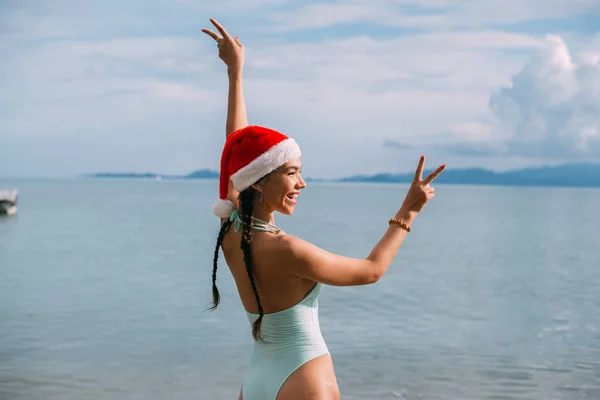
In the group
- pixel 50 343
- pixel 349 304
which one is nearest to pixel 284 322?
pixel 50 343

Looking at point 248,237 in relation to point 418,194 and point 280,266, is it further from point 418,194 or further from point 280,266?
point 418,194

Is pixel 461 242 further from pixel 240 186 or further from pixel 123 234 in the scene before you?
pixel 240 186

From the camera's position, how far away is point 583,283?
26453 millimetres

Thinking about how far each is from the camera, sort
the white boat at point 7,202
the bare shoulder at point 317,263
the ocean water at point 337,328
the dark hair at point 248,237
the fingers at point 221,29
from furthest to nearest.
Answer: the white boat at point 7,202
the ocean water at point 337,328
the fingers at point 221,29
the dark hair at point 248,237
the bare shoulder at point 317,263

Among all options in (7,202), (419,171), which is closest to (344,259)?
(419,171)

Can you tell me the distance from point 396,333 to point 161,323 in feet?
14.8

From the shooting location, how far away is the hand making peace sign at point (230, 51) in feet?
13.1

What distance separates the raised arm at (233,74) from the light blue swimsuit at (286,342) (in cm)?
77

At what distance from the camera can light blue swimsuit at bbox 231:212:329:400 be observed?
3270mm

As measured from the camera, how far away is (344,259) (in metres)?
3.11

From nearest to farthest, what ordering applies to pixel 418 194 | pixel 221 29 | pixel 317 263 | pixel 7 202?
1. pixel 317 263
2. pixel 418 194
3. pixel 221 29
4. pixel 7 202

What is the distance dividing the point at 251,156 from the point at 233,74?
845 mm

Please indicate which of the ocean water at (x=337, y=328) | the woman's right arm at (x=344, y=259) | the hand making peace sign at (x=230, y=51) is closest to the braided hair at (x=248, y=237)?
the woman's right arm at (x=344, y=259)

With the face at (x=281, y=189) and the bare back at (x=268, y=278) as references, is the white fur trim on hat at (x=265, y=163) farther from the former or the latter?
the bare back at (x=268, y=278)
